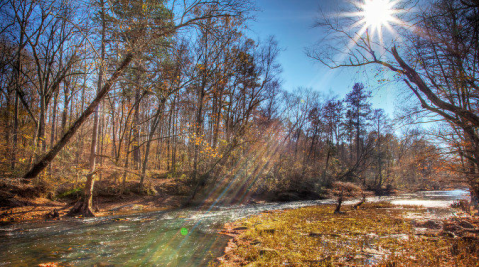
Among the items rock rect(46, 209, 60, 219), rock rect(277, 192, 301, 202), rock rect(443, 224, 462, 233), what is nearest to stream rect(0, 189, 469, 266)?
rock rect(46, 209, 60, 219)

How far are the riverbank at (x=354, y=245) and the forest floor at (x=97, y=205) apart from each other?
24.2 feet

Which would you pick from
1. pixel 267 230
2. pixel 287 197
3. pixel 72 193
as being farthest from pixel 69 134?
pixel 287 197

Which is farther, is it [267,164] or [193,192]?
[267,164]

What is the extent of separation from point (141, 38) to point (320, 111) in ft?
96.6

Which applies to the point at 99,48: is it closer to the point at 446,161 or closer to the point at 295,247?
the point at 295,247

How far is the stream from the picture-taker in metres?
5.20

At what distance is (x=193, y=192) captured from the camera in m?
16.0

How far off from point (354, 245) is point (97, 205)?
12.5 meters

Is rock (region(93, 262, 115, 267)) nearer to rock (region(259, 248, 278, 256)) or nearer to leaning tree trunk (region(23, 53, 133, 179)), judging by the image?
rock (region(259, 248, 278, 256))

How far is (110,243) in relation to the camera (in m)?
6.51

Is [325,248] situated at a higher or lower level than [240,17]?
lower

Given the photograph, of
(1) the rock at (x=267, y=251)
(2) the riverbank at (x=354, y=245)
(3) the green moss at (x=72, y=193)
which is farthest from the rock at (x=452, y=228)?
(3) the green moss at (x=72, y=193)

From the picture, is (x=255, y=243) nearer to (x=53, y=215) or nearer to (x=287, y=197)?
(x=53, y=215)

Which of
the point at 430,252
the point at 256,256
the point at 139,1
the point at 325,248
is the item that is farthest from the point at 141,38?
the point at 430,252
